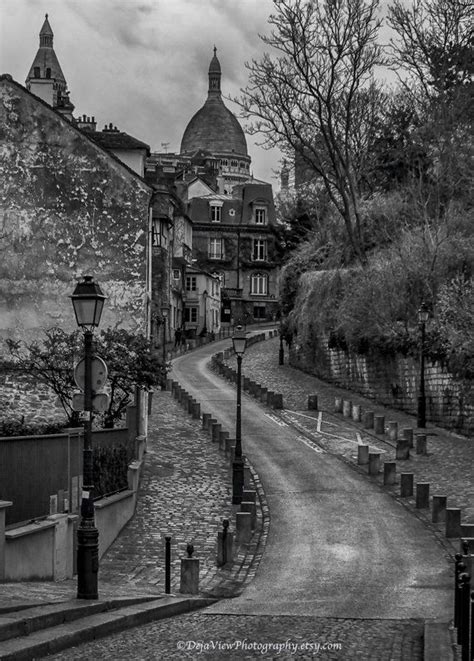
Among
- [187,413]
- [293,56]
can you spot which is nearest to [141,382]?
[187,413]

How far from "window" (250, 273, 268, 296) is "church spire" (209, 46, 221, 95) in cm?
8015

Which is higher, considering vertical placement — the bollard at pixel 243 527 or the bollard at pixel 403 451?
the bollard at pixel 403 451

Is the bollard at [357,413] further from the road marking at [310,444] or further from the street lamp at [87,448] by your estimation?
the street lamp at [87,448]

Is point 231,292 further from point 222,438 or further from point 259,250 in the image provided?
point 222,438

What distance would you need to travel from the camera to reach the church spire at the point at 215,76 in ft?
606

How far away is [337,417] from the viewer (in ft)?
141

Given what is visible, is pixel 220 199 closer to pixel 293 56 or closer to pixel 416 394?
pixel 293 56

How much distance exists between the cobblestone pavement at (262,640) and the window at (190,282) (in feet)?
261

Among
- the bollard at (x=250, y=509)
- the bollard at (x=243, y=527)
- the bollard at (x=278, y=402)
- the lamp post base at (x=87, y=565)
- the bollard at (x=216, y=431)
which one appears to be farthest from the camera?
the bollard at (x=278, y=402)

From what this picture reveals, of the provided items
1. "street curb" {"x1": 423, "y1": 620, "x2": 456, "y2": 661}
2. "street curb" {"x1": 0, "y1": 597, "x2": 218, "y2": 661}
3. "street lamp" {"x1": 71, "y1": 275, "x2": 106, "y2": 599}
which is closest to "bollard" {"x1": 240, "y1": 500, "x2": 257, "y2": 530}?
"street curb" {"x1": 0, "y1": 597, "x2": 218, "y2": 661}

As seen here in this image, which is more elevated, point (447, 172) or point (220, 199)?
point (220, 199)

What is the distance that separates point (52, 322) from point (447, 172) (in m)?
20.6

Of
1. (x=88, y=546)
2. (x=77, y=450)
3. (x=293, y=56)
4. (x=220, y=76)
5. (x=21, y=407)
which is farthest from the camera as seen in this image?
(x=220, y=76)

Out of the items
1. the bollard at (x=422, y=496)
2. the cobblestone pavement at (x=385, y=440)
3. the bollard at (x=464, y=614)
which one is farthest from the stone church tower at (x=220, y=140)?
the bollard at (x=464, y=614)
